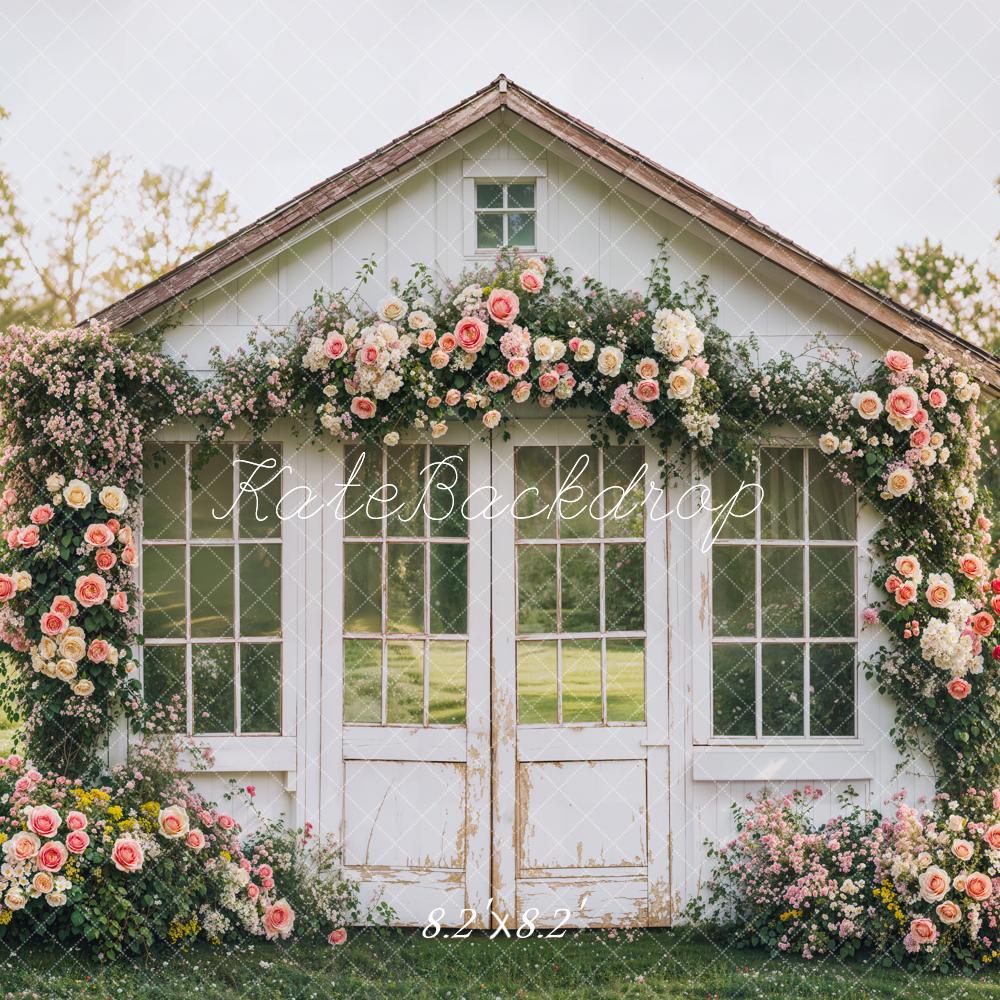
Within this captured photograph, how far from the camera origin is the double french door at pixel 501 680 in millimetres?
5945

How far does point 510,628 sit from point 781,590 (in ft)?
5.03

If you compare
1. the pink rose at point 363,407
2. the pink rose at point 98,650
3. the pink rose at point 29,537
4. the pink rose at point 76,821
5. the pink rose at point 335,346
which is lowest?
the pink rose at point 76,821

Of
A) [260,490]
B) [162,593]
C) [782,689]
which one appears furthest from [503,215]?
[782,689]

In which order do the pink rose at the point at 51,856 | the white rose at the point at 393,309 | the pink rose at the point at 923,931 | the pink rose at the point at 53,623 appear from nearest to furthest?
the pink rose at the point at 51,856, the pink rose at the point at 923,931, the pink rose at the point at 53,623, the white rose at the point at 393,309

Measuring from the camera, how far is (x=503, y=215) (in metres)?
6.07

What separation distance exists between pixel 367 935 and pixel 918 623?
11.1 feet

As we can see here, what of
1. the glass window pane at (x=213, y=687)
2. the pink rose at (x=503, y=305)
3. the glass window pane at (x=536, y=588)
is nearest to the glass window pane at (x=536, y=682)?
the glass window pane at (x=536, y=588)

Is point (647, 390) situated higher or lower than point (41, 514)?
higher

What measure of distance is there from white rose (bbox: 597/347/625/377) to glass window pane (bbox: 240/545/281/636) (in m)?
2.04

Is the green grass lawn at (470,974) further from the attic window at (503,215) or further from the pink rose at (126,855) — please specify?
the attic window at (503,215)

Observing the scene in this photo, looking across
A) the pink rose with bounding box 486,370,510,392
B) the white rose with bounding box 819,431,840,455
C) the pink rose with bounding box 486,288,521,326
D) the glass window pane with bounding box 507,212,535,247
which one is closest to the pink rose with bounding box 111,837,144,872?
the pink rose with bounding box 486,370,510,392

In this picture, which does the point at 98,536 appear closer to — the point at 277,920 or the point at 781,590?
the point at 277,920

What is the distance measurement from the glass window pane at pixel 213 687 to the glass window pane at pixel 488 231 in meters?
2.63

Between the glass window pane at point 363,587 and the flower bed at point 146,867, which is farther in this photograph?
the glass window pane at point 363,587
